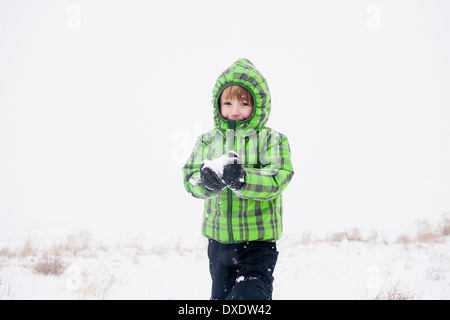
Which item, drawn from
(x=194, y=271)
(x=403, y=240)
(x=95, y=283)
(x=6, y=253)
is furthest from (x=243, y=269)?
(x=403, y=240)

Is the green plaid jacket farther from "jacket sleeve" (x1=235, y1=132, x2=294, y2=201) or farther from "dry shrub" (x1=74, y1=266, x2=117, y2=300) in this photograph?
"dry shrub" (x1=74, y1=266, x2=117, y2=300)

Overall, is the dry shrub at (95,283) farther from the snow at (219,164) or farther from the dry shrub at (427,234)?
the dry shrub at (427,234)

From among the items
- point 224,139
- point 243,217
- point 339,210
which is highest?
point 224,139

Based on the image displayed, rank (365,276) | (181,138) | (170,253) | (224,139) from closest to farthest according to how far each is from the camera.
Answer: (224,139), (181,138), (365,276), (170,253)

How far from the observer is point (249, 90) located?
6.91ft

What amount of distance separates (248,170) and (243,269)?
2.20 ft

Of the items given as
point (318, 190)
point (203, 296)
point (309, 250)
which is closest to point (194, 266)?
point (203, 296)

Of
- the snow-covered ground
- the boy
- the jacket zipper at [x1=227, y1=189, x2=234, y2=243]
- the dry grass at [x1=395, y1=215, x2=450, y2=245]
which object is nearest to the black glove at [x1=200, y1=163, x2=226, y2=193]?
the boy

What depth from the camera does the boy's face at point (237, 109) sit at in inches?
83.5

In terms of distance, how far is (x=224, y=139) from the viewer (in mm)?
2184

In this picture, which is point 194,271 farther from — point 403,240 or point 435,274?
point 403,240

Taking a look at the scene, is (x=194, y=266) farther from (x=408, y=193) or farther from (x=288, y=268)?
(x=408, y=193)

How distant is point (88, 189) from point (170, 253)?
1960 centimetres

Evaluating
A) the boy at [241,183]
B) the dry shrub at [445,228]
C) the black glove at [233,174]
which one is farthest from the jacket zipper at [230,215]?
the dry shrub at [445,228]
